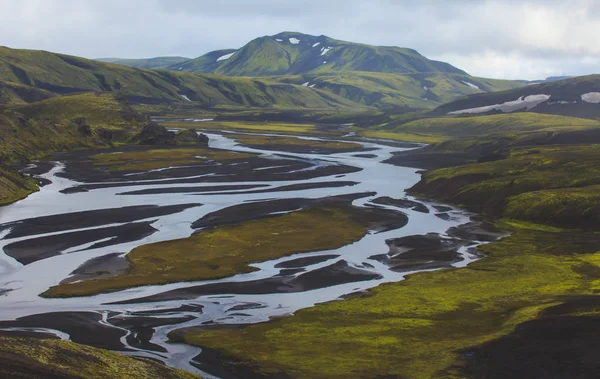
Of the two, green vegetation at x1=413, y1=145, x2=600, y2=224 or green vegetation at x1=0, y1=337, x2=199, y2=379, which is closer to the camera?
green vegetation at x1=0, y1=337, x2=199, y2=379

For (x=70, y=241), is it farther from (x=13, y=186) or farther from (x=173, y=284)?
(x=13, y=186)

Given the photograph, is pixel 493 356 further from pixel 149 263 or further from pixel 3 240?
pixel 3 240

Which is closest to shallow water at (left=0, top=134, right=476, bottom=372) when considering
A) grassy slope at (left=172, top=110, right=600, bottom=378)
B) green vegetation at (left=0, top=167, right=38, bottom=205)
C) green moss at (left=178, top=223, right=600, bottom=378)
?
green vegetation at (left=0, top=167, right=38, bottom=205)

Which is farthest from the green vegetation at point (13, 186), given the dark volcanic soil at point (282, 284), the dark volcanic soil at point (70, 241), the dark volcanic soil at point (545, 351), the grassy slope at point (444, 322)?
the dark volcanic soil at point (545, 351)

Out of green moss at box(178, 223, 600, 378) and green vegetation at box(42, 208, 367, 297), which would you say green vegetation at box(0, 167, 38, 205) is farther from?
green moss at box(178, 223, 600, 378)

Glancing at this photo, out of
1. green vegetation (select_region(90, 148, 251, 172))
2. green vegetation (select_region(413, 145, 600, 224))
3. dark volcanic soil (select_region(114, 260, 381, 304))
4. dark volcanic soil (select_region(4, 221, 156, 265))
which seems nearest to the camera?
dark volcanic soil (select_region(114, 260, 381, 304))

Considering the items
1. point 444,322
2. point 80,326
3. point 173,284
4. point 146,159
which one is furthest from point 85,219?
point 146,159
